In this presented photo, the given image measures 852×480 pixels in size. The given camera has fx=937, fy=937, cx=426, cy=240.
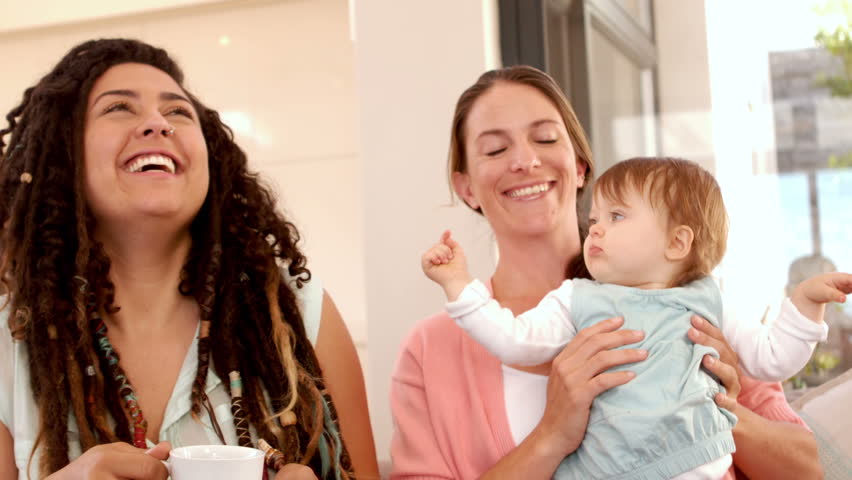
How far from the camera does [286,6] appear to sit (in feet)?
11.6

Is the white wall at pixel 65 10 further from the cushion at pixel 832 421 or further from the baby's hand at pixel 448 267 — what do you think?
the cushion at pixel 832 421

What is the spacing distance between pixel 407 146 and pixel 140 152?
1132 millimetres

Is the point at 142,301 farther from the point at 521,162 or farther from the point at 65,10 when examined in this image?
the point at 65,10

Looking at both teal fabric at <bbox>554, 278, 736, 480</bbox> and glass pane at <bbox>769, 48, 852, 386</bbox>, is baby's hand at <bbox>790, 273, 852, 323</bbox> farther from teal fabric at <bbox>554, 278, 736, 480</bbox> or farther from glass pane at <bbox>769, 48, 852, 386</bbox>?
glass pane at <bbox>769, 48, 852, 386</bbox>

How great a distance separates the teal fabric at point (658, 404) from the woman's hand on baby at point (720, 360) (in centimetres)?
1

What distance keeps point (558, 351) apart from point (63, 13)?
9.45ft

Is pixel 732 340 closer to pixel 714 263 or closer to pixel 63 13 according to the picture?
pixel 714 263

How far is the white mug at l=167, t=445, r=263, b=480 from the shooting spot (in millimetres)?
1120

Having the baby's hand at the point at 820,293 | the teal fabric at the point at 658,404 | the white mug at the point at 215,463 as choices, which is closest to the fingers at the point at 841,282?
the baby's hand at the point at 820,293

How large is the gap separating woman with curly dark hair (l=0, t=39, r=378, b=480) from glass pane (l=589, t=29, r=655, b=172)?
129cm

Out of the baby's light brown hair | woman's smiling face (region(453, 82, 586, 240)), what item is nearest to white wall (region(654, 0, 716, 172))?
woman's smiling face (region(453, 82, 586, 240))

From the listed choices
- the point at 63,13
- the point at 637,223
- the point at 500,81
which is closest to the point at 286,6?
the point at 63,13

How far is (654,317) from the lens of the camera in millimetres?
1530

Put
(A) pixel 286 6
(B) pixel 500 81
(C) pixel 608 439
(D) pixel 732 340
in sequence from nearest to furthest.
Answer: (C) pixel 608 439 < (D) pixel 732 340 < (B) pixel 500 81 < (A) pixel 286 6
